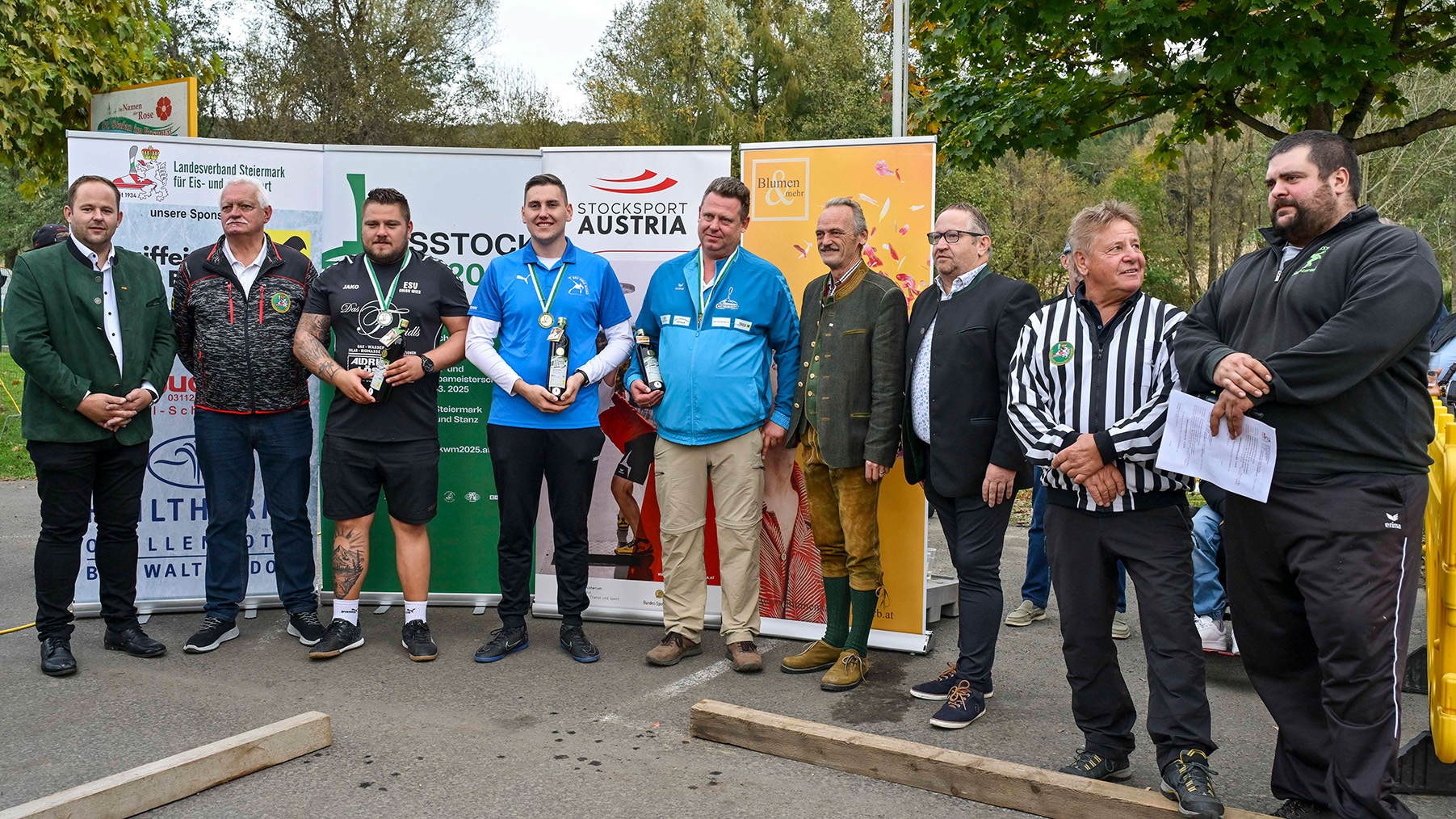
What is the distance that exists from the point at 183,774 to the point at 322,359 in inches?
82.8

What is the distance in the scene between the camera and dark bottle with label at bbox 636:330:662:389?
4.83 m

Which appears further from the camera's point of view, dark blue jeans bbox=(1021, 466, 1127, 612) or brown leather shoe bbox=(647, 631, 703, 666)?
dark blue jeans bbox=(1021, 466, 1127, 612)

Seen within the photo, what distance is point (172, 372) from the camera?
5.42 metres

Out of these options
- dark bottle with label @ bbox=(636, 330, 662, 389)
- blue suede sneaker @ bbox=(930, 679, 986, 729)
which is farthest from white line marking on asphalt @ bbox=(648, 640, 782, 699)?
dark bottle with label @ bbox=(636, 330, 662, 389)

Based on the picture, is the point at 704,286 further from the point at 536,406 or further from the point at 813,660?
the point at 813,660

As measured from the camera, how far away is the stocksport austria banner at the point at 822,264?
494cm

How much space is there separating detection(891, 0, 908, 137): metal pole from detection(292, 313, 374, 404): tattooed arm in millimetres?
3085

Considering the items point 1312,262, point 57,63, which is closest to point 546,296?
point 1312,262

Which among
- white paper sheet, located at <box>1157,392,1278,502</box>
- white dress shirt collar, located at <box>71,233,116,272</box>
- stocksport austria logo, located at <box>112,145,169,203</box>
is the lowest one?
white paper sheet, located at <box>1157,392,1278,502</box>

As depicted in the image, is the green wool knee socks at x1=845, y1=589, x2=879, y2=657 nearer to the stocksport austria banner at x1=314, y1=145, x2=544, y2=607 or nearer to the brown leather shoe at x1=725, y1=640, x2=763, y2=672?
the brown leather shoe at x1=725, y1=640, x2=763, y2=672

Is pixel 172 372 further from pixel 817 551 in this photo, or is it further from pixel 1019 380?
pixel 1019 380

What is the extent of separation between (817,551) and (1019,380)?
1.90 metres

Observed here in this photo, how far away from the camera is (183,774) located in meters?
3.22

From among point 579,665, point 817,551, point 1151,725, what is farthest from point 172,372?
point 1151,725
